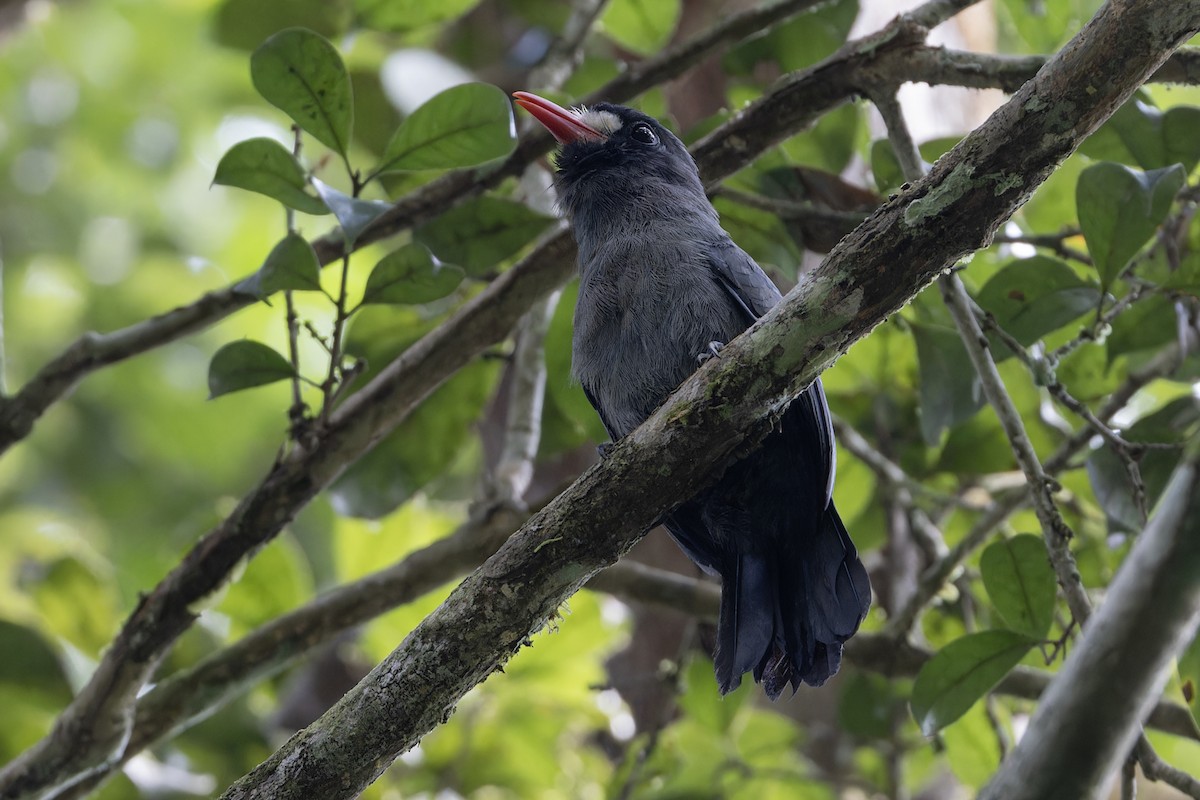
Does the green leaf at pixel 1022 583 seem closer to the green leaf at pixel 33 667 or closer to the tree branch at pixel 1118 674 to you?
the tree branch at pixel 1118 674

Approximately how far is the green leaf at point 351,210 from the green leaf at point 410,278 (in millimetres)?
145

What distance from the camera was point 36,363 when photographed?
22.9ft

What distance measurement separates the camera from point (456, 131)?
248 cm

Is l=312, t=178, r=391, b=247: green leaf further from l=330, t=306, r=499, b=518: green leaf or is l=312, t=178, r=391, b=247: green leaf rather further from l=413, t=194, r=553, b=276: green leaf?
l=330, t=306, r=499, b=518: green leaf

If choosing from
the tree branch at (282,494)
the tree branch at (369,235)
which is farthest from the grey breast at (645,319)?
the tree branch at (369,235)

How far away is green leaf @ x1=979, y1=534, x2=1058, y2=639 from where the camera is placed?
2.39 metres

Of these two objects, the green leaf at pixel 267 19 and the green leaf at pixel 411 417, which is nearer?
the green leaf at pixel 411 417

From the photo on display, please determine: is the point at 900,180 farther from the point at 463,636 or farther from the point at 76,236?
the point at 76,236

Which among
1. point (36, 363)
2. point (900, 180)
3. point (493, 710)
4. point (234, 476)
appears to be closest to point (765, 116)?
point (900, 180)

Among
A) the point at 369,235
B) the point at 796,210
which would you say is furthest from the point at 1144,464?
the point at 369,235

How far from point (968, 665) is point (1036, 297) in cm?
85

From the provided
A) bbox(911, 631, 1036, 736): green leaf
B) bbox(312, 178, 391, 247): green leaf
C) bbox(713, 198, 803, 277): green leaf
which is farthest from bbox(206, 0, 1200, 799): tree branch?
bbox(713, 198, 803, 277): green leaf

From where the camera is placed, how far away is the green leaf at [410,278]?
96.7 inches

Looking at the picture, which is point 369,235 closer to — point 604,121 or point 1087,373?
point 604,121
